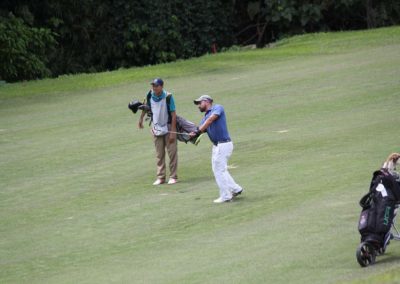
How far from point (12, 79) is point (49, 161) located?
1650 cm

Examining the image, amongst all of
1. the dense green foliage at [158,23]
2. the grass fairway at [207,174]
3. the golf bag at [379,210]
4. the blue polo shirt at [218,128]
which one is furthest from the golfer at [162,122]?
the dense green foliage at [158,23]

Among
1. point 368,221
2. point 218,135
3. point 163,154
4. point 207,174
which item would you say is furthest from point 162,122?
point 368,221

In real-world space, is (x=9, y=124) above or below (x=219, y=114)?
below

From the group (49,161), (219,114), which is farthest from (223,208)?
(49,161)

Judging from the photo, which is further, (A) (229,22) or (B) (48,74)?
(A) (229,22)

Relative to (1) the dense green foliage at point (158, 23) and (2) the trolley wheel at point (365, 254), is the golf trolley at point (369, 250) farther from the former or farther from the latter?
(1) the dense green foliage at point (158, 23)

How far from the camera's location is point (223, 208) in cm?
1791

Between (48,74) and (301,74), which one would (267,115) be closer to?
(301,74)

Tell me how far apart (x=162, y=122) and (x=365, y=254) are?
7808 millimetres

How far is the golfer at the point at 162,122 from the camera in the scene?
2017 centimetres

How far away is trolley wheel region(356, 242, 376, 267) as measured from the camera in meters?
13.1

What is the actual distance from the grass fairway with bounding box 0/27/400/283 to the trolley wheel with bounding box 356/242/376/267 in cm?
21

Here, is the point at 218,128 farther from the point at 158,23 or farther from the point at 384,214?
the point at 158,23

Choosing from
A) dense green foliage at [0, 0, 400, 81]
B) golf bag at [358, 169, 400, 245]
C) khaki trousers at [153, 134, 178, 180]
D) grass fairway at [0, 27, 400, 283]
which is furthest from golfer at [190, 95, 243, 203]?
dense green foliage at [0, 0, 400, 81]
